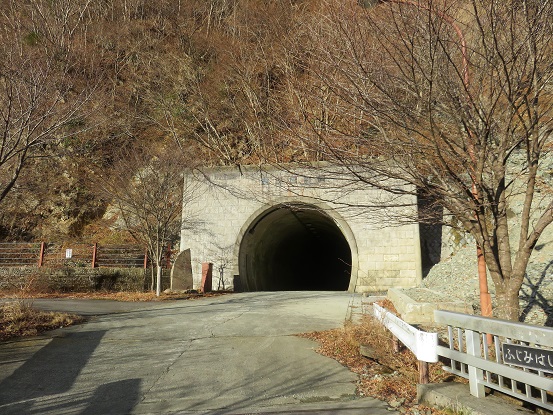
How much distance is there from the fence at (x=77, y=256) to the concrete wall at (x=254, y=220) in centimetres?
234

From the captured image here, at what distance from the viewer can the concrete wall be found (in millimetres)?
15008

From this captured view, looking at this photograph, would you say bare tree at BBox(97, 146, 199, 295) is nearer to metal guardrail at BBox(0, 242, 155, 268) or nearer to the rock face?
the rock face

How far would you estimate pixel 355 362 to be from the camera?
567 centimetres

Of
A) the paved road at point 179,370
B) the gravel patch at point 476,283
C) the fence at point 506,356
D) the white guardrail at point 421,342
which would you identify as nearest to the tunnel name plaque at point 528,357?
the fence at point 506,356

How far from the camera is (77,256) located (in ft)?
60.2

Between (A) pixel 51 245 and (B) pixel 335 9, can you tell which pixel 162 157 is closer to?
(A) pixel 51 245

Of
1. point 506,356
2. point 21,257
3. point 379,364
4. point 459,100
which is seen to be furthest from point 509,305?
point 21,257

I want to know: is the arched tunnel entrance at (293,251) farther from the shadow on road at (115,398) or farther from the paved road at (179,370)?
the shadow on road at (115,398)

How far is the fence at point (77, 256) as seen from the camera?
16.8m

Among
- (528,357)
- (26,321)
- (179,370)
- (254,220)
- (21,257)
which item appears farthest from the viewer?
(21,257)

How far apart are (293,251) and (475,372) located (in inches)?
869

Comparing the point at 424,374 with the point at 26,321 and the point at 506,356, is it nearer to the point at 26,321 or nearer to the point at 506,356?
the point at 506,356

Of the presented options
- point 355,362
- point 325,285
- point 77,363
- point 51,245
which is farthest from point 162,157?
point 325,285

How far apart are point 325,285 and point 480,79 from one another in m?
26.7
